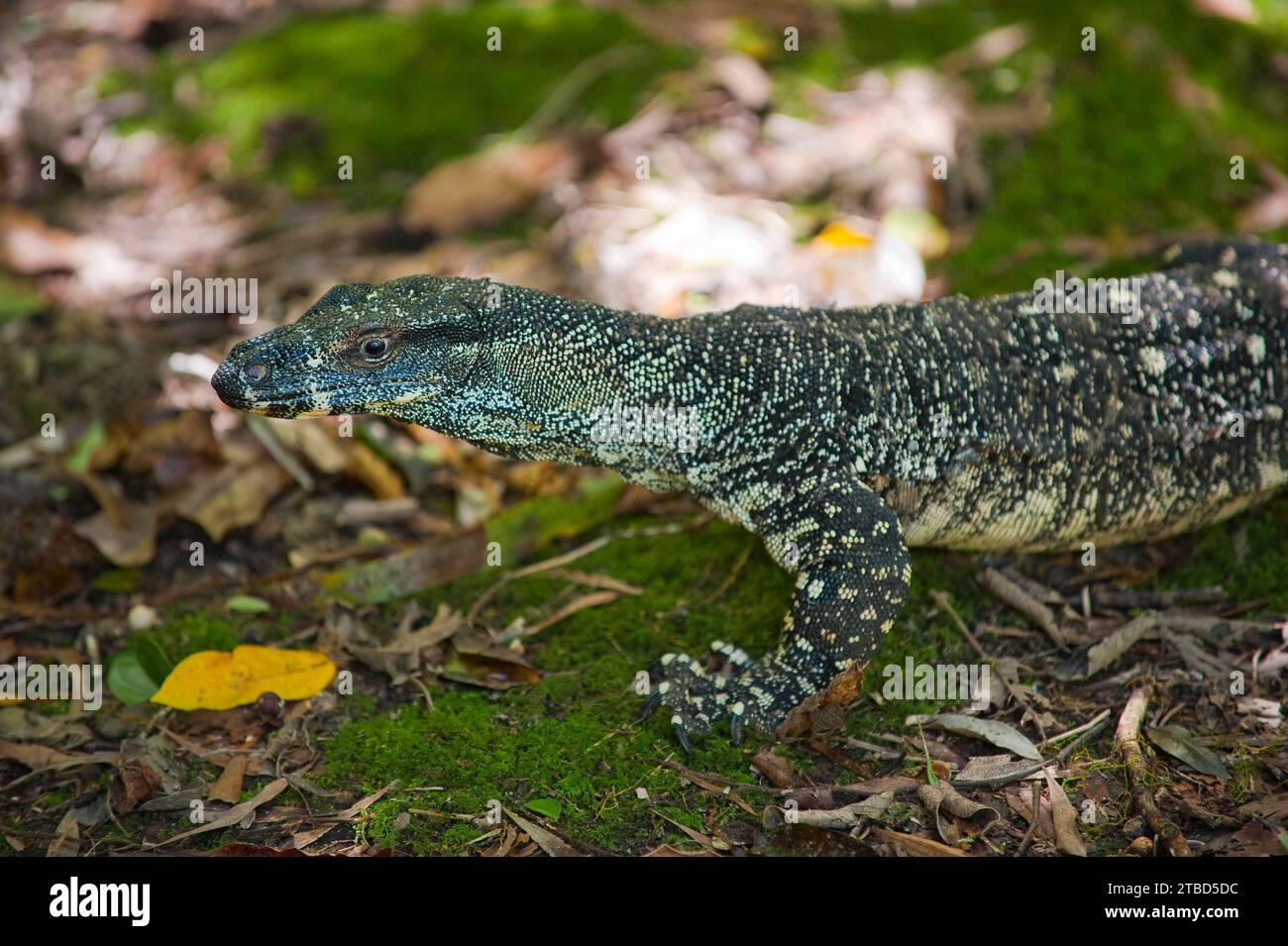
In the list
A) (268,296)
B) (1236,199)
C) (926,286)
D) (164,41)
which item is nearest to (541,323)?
(926,286)

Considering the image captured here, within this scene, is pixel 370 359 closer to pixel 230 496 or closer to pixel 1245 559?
pixel 230 496

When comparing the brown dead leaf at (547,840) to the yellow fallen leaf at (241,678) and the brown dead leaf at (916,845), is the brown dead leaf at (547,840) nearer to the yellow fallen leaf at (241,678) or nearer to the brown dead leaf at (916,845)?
the brown dead leaf at (916,845)

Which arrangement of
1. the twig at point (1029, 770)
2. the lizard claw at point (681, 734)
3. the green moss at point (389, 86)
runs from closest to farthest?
the twig at point (1029, 770)
the lizard claw at point (681, 734)
the green moss at point (389, 86)

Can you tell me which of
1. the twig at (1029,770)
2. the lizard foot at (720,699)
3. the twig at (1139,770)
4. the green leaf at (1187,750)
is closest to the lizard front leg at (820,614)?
the lizard foot at (720,699)

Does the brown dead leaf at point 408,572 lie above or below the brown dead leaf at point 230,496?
below

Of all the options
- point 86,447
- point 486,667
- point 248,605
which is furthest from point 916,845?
point 86,447

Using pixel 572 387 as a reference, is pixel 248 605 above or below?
below
